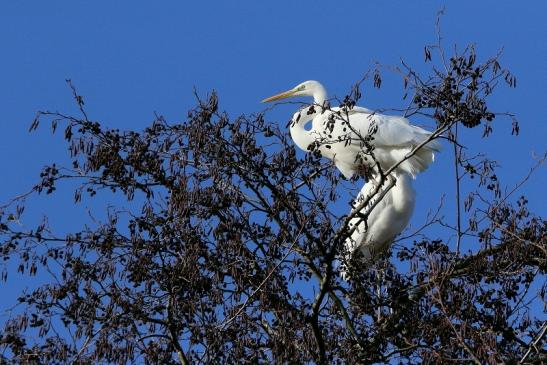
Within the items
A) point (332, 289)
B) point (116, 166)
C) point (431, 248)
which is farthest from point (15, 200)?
point (431, 248)

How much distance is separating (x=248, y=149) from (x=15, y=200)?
1.78 metres

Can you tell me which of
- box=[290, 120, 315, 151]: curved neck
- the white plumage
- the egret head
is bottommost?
the white plumage

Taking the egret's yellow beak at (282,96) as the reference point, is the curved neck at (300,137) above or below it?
below

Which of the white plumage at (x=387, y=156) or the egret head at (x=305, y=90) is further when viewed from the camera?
the egret head at (x=305, y=90)

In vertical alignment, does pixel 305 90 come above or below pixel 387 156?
above

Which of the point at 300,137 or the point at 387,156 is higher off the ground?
the point at 300,137

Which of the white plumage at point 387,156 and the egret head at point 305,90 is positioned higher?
the egret head at point 305,90

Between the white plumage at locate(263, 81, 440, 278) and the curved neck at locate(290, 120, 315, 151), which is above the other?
the curved neck at locate(290, 120, 315, 151)

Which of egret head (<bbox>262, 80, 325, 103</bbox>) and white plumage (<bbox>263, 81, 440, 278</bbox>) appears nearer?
white plumage (<bbox>263, 81, 440, 278</bbox>)

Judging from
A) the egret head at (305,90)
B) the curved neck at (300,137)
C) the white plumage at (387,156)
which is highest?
the egret head at (305,90)

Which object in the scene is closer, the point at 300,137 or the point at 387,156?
the point at 387,156

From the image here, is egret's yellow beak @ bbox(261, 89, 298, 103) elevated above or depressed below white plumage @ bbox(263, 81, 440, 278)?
above

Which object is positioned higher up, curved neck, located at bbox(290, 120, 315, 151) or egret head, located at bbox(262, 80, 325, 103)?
egret head, located at bbox(262, 80, 325, 103)

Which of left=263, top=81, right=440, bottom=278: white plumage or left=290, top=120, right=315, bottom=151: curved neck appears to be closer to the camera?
left=263, top=81, right=440, bottom=278: white plumage
